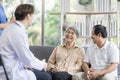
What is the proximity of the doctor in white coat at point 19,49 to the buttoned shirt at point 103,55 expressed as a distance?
3.47ft

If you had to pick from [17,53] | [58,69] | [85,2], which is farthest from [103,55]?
[85,2]

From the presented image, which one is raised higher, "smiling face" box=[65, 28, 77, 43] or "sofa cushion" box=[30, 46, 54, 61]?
"smiling face" box=[65, 28, 77, 43]

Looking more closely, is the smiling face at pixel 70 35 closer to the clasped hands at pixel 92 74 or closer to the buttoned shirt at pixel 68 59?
the buttoned shirt at pixel 68 59

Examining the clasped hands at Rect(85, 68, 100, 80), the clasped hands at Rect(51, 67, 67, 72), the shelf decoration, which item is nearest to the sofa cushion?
the clasped hands at Rect(51, 67, 67, 72)

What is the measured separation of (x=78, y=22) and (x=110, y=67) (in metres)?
1.65

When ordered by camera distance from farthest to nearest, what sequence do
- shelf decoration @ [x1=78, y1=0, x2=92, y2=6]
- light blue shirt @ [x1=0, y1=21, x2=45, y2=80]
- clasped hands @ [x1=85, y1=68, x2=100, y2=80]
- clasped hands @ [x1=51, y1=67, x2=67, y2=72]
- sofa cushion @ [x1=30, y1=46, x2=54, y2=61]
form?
shelf decoration @ [x1=78, y1=0, x2=92, y2=6], sofa cushion @ [x1=30, y1=46, x2=54, y2=61], clasped hands @ [x1=51, y1=67, x2=67, y2=72], clasped hands @ [x1=85, y1=68, x2=100, y2=80], light blue shirt @ [x1=0, y1=21, x2=45, y2=80]

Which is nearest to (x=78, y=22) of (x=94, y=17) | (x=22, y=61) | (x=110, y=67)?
(x=94, y=17)

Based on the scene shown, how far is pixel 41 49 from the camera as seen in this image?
4.34 metres

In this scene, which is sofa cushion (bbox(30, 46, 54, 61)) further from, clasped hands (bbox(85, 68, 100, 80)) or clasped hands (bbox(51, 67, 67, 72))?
clasped hands (bbox(85, 68, 100, 80))

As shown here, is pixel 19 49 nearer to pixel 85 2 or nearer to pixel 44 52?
pixel 44 52

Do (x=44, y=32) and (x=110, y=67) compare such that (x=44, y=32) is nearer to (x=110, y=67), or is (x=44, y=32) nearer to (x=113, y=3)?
(x=113, y=3)

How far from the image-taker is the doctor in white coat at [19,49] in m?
2.68

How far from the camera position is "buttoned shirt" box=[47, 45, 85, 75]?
3.87 metres

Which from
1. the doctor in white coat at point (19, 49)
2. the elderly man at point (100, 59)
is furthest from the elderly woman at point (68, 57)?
the doctor in white coat at point (19, 49)
